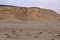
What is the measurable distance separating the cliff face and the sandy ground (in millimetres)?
43

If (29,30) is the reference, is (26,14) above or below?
above

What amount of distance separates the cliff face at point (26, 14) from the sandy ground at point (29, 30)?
0.14ft

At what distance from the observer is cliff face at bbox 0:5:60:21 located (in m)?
1.17

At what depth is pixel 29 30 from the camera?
120 centimetres

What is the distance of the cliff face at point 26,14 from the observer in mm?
1171

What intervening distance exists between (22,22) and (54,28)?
0.27 meters

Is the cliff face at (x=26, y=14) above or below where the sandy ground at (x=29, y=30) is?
above

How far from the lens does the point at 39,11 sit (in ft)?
3.93

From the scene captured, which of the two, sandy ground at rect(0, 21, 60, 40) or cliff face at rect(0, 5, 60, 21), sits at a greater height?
cliff face at rect(0, 5, 60, 21)

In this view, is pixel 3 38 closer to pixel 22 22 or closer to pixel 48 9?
pixel 22 22

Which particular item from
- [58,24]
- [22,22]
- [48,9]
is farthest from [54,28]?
[22,22]

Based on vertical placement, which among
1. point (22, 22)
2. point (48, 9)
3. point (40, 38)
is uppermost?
point (48, 9)

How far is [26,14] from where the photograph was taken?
3.90ft

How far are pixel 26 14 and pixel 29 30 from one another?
13 centimetres
